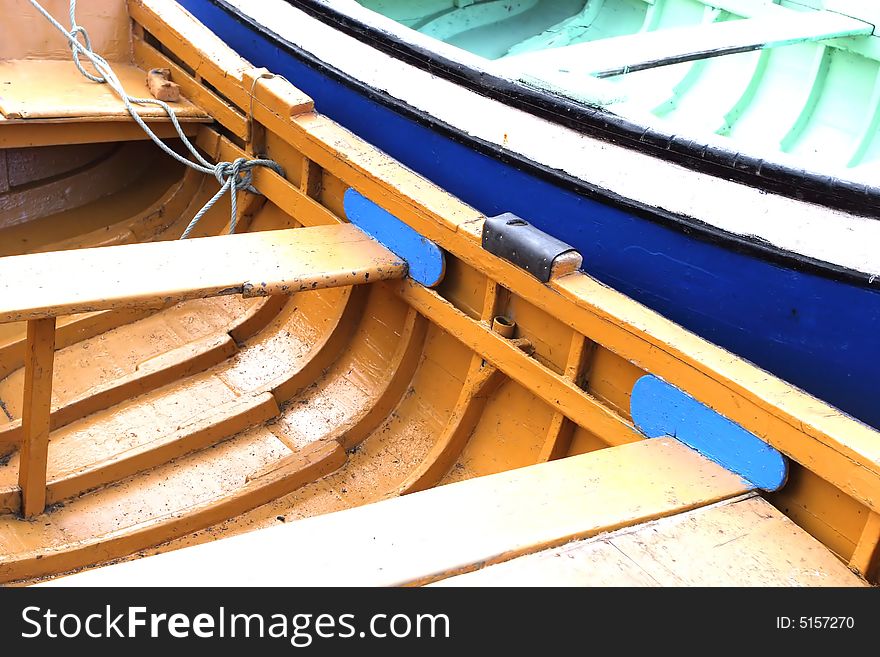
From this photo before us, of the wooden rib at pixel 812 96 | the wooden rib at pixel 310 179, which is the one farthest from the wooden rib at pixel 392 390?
the wooden rib at pixel 812 96

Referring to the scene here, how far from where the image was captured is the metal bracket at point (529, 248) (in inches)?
84.0

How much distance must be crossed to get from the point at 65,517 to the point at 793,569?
5.94ft

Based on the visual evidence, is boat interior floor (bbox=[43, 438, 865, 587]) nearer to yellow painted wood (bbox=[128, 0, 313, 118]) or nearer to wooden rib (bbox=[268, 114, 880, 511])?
wooden rib (bbox=[268, 114, 880, 511])

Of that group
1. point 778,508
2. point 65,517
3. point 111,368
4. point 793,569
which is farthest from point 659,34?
point 65,517

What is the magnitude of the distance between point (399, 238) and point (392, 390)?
46 centimetres

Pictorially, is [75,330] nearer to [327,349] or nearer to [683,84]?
[327,349]

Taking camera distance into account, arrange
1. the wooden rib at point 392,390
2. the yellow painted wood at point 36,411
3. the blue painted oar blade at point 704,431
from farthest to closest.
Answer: the wooden rib at point 392,390
the yellow painted wood at point 36,411
the blue painted oar blade at point 704,431

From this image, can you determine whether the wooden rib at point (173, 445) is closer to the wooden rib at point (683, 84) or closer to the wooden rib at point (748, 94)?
the wooden rib at point (683, 84)

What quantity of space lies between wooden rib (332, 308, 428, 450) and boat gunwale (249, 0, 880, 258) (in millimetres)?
579

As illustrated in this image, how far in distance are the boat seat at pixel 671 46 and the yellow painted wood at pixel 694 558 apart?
1.15 metres

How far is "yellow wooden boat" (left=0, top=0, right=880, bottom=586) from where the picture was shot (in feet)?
5.61

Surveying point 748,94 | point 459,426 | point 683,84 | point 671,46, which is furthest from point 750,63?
point 459,426

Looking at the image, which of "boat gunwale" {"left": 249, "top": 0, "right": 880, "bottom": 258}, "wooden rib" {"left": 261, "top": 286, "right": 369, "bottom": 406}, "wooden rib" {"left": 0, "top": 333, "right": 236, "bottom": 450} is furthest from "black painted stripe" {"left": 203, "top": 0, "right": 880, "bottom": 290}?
"wooden rib" {"left": 0, "top": 333, "right": 236, "bottom": 450}

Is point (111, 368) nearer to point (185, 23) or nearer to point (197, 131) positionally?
point (197, 131)
